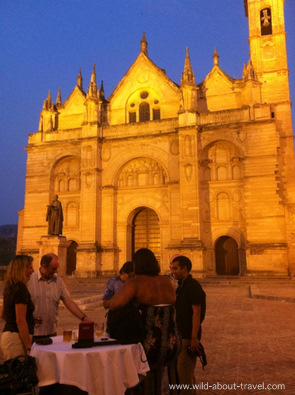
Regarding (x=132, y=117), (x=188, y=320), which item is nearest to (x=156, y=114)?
(x=132, y=117)

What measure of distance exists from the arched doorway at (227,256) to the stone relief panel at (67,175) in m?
12.6

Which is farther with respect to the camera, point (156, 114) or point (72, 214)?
point (156, 114)

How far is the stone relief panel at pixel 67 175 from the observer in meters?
29.5

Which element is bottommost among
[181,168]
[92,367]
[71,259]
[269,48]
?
[92,367]

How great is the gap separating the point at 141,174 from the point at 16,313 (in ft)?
79.8

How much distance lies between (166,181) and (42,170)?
10.7 metres

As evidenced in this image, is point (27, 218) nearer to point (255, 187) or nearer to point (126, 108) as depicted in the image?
point (126, 108)

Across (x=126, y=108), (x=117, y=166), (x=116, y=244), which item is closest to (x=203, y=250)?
(x=116, y=244)

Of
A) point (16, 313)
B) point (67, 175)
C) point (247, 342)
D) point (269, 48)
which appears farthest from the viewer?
point (67, 175)

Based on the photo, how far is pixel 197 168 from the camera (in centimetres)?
2506

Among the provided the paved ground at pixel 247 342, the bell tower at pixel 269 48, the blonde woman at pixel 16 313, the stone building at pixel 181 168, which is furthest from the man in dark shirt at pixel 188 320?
the bell tower at pixel 269 48

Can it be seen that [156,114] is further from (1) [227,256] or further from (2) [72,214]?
(1) [227,256]

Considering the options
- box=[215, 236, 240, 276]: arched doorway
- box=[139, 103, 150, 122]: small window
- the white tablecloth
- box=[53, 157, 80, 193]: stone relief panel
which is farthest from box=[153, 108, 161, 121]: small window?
the white tablecloth

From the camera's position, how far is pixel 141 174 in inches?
1106
